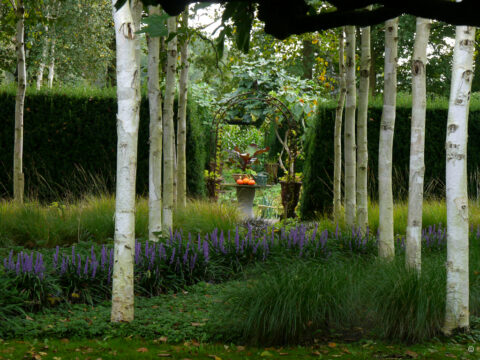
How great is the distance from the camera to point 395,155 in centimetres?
1056

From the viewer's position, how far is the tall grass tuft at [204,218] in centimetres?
696

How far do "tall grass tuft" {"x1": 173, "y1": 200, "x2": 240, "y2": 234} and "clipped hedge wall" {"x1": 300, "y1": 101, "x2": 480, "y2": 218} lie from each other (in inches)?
96.0

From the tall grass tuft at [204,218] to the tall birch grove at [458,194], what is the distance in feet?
11.5

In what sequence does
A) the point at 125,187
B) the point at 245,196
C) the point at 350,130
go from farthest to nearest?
the point at 245,196 < the point at 350,130 < the point at 125,187

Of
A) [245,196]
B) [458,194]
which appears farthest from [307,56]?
[458,194]

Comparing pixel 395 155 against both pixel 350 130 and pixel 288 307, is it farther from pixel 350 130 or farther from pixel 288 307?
pixel 288 307

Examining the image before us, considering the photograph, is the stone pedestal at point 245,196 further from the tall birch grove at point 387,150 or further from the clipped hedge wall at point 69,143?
the tall birch grove at point 387,150

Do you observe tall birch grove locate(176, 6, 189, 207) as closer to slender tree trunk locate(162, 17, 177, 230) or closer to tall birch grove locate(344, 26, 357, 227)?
slender tree trunk locate(162, 17, 177, 230)

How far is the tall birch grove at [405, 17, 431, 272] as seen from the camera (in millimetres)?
4246

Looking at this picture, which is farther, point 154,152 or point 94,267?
point 154,152

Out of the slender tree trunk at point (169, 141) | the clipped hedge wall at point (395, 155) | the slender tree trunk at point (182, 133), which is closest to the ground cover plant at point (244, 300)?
the slender tree trunk at point (169, 141)

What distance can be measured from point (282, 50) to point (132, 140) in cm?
722

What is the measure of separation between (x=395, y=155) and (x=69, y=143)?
6474 mm

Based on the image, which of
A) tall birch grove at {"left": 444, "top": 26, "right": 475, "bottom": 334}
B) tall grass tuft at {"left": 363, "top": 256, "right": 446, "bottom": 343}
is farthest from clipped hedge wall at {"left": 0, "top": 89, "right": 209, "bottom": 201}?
tall birch grove at {"left": 444, "top": 26, "right": 475, "bottom": 334}
